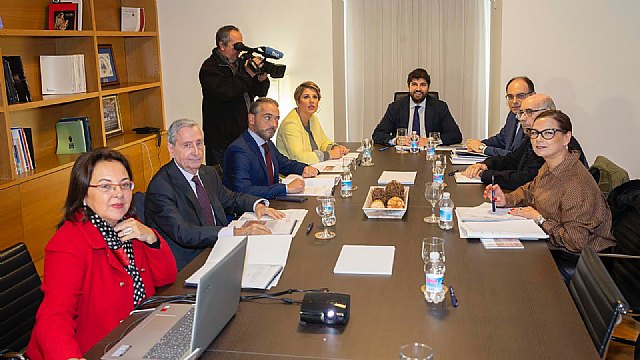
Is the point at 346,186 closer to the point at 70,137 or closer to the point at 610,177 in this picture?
the point at 610,177

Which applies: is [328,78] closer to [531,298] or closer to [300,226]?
[300,226]

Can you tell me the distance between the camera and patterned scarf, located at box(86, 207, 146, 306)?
2.32 metres

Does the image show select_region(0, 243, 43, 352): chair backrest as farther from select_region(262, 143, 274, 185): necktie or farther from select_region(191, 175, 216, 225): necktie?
select_region(262, 143, 274, 185): necktie

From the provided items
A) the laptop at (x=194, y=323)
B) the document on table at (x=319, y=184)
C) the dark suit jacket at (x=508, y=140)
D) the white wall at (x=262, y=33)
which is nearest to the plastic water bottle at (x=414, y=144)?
the dark suit jacket at (x=508, y=140)

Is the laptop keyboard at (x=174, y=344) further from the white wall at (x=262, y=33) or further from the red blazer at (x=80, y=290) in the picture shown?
the white wall at (x=262, y=33)

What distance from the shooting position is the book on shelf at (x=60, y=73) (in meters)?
4.93

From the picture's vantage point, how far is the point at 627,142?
6066 mm

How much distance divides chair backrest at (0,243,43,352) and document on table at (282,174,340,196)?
1.58 m

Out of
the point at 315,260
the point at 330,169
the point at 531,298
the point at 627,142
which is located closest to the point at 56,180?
the point at 330,169

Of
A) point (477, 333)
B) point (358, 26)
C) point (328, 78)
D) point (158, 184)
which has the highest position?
point (358, 26)

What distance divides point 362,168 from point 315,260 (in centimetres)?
202

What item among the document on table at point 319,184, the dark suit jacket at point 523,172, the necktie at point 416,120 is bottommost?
the document on table at point 319,184

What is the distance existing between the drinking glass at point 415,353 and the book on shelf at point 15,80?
3.66 meters

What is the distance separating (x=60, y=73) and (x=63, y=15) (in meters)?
0.42
